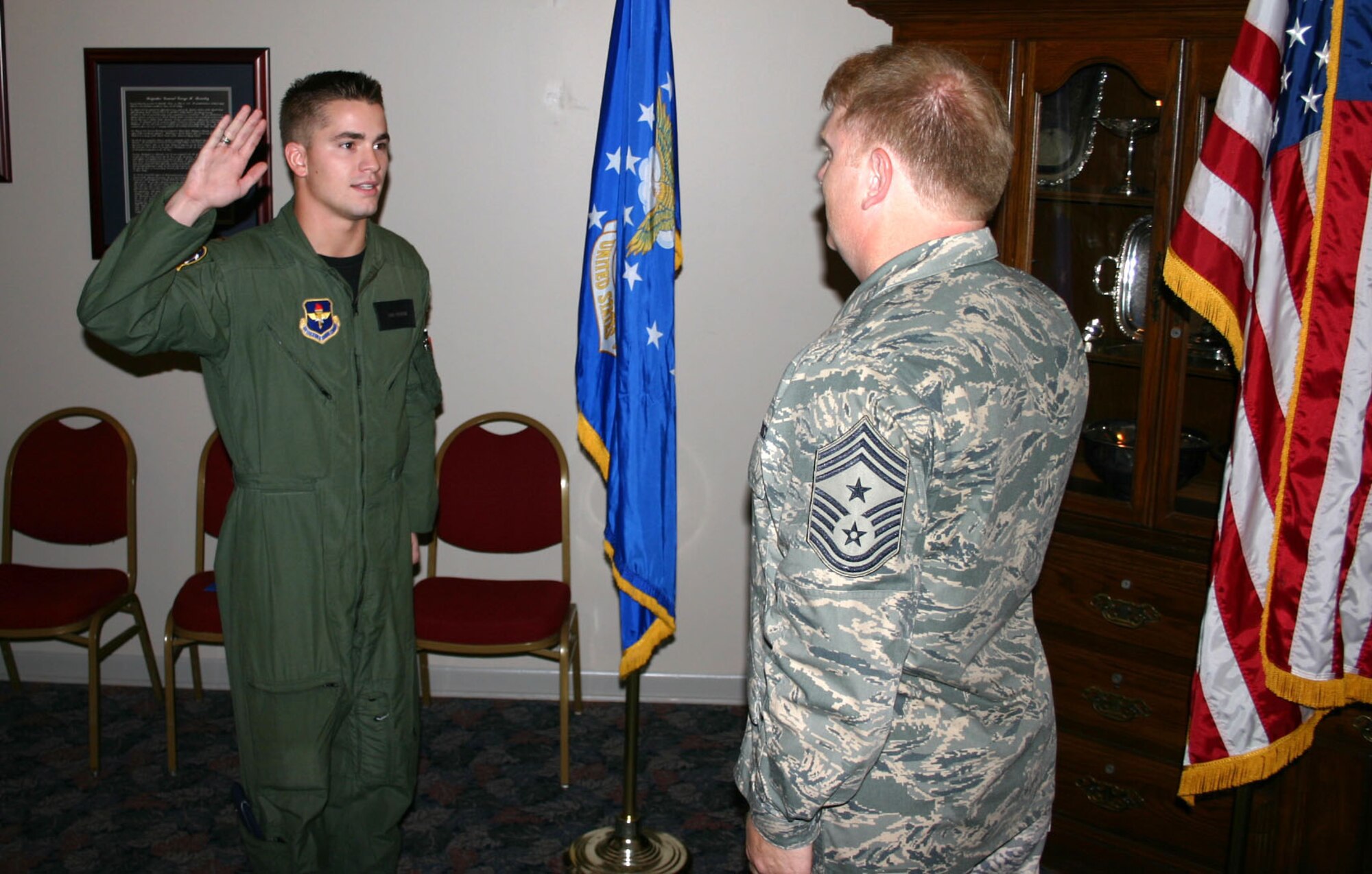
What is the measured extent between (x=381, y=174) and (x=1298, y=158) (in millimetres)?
2004

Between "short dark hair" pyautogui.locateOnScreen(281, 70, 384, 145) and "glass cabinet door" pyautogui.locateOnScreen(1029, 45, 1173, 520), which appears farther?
"glass cabinet door" pyautogui.locateOnScreen(1029, 45, 1173, 520)

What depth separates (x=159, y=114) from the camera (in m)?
3.66

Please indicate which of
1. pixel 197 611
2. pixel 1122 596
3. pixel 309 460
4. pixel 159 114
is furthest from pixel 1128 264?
pixel 159 114

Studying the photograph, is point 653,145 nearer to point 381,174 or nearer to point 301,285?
point 381,174

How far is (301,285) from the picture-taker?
8.39 ft

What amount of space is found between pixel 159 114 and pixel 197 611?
1633mm

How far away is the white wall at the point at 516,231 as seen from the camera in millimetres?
3600

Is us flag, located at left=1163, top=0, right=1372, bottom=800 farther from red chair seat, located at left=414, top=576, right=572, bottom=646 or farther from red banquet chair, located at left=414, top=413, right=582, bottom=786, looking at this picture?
red banquet chair, located at left=414, top=413, right=582, bottom=786

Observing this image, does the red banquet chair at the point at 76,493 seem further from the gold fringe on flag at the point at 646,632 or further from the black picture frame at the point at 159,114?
the gold fringe on flag at the point at 646,632

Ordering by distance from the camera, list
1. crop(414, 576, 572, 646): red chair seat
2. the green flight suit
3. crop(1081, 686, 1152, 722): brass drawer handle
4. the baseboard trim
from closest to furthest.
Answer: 1. the green flight suit
2. crop(1081, 686, 1152, 722): brass drawer handle
3. crop(414, 576, 572, 646): red chair seat
4. the baseboard trim

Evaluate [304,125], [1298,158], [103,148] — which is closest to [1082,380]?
[1298,158]

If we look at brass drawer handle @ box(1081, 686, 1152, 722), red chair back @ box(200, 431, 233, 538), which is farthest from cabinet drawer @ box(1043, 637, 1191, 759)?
red chair back @ box(200, 431, 233, 538)

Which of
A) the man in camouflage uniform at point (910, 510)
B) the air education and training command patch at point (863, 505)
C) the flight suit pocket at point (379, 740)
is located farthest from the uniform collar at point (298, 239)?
the air education and training command patch at point (863, 505)

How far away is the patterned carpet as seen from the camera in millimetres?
3006
